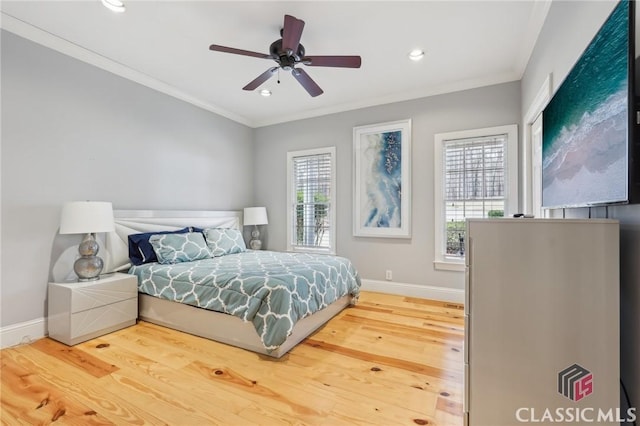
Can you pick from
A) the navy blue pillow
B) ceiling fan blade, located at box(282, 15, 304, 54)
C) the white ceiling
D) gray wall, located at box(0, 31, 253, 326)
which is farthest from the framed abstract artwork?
the navy blue pillow

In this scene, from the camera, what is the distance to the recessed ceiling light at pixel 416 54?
2.95 m

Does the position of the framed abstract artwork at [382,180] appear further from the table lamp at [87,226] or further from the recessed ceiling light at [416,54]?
the table lamp at [87,226]

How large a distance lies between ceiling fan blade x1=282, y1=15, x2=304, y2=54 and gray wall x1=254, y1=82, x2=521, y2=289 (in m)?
2.08

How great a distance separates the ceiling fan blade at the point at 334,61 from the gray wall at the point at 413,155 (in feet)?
5.84

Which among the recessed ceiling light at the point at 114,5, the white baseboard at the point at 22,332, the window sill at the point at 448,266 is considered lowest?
the white baseboard at the point at 22,332

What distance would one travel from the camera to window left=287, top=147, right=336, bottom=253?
4.57 m

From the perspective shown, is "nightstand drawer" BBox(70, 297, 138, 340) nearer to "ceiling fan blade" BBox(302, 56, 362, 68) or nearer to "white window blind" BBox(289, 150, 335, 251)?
"white window blind" BBox(289, 150, 335, 251)

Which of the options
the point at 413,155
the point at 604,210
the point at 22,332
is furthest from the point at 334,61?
the point at 22,332

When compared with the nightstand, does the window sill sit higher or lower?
higher

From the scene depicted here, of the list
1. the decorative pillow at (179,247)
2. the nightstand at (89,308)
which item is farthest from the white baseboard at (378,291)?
the decorative pillow at (179,247)

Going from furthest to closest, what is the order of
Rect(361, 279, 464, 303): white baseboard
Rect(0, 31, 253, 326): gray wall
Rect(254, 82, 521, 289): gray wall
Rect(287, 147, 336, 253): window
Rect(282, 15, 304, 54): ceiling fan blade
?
Rect(287, 147, 336, 253): window < Rect(361, 279, 464, 303): white baseboard < Rect(254, 82, 521, 289): gray wall < Rect(0, 31, 253, 326): gray wall < Rect(282, 15, 304, 54): ceiling fan blade

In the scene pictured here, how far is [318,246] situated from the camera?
185 inches

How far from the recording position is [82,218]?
256 cm

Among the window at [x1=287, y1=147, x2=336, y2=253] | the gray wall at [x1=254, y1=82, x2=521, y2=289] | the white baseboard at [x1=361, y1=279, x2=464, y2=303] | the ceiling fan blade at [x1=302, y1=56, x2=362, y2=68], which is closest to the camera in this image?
the ceiling fan blade at [x1=302, y1=56, x2=362, y2=68]
